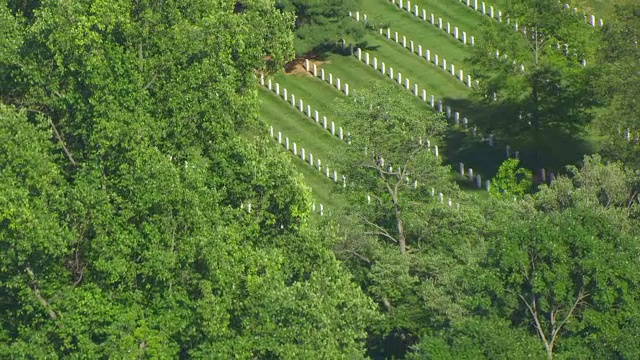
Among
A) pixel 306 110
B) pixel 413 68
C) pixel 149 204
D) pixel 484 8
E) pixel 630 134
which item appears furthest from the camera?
pixel 484 8

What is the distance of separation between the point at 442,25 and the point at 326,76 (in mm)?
7888

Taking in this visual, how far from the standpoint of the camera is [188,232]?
185 ft

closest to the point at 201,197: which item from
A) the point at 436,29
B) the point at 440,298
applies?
the point at 440,298

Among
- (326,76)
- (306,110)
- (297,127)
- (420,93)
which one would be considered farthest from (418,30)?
(297,127)

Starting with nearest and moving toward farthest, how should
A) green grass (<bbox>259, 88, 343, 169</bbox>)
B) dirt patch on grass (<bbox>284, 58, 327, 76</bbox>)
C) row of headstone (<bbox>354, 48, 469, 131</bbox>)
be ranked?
green grass (<bbox>259, 88, 343, 169</bbox>) → row of headstone (<bbox>354, 48, 469, 131</bbox>) → dirt patch on grass (<bbox>284, 58, 327, 76</bbox>)

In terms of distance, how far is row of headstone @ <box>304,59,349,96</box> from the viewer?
94.9 meters

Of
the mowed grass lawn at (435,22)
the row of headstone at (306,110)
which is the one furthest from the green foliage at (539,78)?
the mowed grass lawn at (435,22)

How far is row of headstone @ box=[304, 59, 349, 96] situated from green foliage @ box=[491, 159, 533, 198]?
15.3 meters

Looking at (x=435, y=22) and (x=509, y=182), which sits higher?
(x=509, y=182)

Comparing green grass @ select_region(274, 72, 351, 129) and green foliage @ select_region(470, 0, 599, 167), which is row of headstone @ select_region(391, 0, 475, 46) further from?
green foliage @ select_region(470, 0, 599, 167)

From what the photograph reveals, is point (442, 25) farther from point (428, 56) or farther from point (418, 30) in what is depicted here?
point (428, 56)

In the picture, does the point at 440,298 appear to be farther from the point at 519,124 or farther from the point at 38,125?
the point at 519,124

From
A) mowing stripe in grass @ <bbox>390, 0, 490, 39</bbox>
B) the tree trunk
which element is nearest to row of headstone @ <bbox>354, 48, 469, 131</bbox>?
mowing stripe in grass @ <bbox>390, 0, 490, 39</bbox>

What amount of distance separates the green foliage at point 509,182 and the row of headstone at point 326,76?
50.1ft
